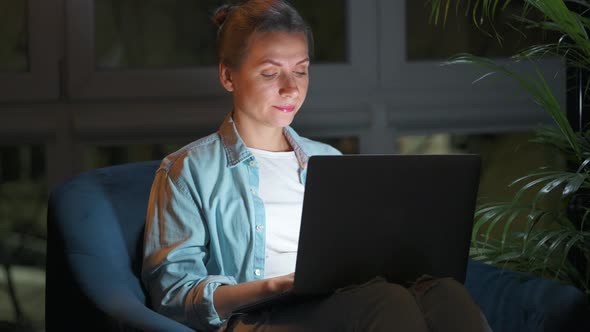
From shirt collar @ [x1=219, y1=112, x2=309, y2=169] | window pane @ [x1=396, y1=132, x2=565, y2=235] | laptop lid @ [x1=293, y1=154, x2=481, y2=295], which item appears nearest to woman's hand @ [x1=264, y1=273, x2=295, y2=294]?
laptop lid @ [x1=293, y1=154, x2=481, y2=295]

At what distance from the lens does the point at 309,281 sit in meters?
1.46

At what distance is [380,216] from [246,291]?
31cm

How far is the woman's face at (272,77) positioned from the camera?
189 centimetres

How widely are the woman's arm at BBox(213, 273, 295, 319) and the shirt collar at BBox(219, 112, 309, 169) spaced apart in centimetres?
33

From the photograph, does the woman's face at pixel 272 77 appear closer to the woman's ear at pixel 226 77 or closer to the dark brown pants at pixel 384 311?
the woman's ear at pixel 226 77

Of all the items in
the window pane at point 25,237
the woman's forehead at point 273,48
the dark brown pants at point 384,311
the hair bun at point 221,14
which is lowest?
the window pane at point 25,237

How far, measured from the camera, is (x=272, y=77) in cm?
190

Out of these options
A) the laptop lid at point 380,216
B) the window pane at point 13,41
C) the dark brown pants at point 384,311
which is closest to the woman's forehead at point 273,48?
the laptop lid at point 380,216

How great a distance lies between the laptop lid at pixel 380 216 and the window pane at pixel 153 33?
1.32 m

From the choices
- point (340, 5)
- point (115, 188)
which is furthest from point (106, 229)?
point (340, 5)

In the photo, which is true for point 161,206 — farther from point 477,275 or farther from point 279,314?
point 477,275

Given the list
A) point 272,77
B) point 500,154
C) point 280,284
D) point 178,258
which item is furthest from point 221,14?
point 500,154

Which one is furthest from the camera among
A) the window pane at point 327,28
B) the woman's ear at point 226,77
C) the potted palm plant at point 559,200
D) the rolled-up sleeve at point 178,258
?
the window pane at point 327,28

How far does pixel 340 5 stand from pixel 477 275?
1.22 metres
